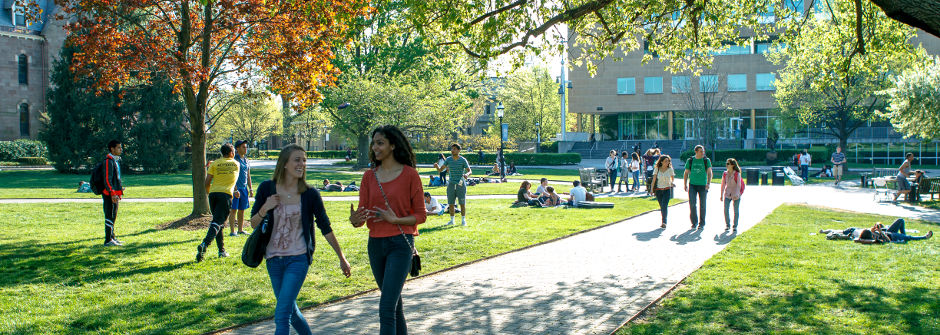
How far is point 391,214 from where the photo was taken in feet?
13.9

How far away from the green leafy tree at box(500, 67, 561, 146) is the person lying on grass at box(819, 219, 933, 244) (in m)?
50.2

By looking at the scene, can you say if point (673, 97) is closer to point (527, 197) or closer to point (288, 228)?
point (527, 197)

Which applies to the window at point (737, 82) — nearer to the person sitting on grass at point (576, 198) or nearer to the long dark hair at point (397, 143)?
the person sitting on grass at point (576, 198)

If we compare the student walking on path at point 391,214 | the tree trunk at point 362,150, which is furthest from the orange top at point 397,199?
the tree trunk at point 362,150

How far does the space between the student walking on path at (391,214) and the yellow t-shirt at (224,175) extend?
17.4 feet

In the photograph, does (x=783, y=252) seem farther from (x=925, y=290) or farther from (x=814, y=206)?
(x=814, y=206)

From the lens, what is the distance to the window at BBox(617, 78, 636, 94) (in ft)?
190

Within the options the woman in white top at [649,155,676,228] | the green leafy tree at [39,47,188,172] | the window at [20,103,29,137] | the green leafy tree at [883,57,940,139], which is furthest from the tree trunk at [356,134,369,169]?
the woman in white top at [649,155,676,228]

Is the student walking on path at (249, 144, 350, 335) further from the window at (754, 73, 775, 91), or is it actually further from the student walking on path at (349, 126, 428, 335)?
the window at (754, 73, 775, 91)

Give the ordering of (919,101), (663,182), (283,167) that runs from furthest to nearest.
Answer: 1. (919,101)
2. (663,182)
3. (283,167)

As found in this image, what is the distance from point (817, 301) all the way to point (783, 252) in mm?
3244

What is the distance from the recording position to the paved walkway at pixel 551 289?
5.59m

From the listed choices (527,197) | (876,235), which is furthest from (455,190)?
(876,235)

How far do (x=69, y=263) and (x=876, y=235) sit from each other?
470 inches
